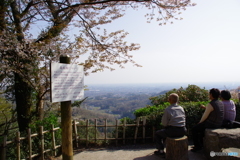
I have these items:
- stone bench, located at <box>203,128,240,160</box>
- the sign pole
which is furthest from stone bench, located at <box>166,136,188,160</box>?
the sign pole

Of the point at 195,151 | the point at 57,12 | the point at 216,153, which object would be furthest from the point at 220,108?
the point at 57,12

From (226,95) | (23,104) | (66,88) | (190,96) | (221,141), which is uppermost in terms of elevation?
(66,88)

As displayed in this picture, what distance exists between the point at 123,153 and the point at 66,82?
9.44 feet

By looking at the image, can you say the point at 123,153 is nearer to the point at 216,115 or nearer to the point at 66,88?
the point at 216,115

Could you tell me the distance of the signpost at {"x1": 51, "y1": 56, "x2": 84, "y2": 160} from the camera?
273 cm

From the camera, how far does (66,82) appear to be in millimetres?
2912

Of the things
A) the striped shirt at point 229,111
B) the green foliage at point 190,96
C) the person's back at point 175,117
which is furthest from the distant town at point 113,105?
the striped shirt at point 229,111

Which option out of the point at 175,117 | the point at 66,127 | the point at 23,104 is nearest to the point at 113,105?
the point at 23,104

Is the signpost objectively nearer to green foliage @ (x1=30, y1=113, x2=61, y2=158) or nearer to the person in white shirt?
green foliage @ (x1=30, y1=113, x2=61, y2=158)

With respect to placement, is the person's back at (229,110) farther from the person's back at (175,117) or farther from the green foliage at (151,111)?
the green foliage at (151,111)

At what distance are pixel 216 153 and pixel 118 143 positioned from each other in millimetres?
3024

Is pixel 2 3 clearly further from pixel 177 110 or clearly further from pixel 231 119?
→ pixel 231 119

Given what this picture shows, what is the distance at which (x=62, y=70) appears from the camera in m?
2.87

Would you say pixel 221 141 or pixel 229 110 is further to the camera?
pixel 229 110
